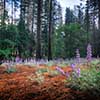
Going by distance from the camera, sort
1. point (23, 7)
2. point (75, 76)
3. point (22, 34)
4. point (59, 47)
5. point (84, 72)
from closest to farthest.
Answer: point (75, 76), point (84, 72), point (22, 34), point (59, 47), point (23, 7)

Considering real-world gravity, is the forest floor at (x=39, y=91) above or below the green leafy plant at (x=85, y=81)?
below

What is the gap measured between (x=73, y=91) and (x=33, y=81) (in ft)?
4.56

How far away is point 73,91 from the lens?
511cm

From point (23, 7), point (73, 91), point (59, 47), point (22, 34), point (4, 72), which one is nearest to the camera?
point (73, 91)

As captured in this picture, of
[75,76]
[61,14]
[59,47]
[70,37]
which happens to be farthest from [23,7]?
[75,76]

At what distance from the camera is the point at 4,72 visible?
8.55m

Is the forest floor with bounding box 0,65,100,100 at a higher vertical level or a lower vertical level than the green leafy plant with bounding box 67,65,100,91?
lower

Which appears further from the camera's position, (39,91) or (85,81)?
(39,91)

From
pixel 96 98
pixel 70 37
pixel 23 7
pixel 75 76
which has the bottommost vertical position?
pixel 96 98

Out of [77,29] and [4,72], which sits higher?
[77,29]

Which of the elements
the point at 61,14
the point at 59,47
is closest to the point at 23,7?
the point at 59,47

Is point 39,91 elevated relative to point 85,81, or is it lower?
lower

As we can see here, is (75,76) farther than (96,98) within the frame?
Yes

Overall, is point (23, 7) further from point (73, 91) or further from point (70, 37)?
point (73, 91)
